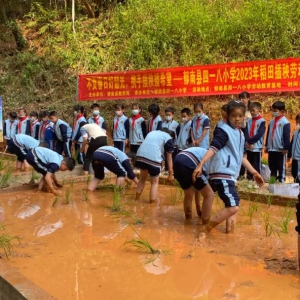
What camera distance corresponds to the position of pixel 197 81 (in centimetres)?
1148

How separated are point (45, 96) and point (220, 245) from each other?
42.4 ft

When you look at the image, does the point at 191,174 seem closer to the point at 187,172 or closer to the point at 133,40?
the point at 187,172

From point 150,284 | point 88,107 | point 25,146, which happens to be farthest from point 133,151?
point 150,284

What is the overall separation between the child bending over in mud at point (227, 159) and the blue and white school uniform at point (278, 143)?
2996 mm

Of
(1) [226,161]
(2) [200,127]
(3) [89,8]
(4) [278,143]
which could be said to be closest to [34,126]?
(2) [200,127]

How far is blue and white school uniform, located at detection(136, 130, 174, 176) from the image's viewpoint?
6.20 m

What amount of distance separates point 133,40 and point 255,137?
904 cm

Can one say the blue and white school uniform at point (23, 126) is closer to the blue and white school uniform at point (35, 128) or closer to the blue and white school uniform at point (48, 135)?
the blue and white school uniform at point (35, 128)

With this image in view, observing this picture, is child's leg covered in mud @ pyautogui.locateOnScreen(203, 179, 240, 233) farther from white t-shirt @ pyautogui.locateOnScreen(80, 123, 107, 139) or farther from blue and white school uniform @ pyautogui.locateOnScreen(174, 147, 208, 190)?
white t-shirt @ pyautogui.locateOnScreen(80, 123, 107, 139)

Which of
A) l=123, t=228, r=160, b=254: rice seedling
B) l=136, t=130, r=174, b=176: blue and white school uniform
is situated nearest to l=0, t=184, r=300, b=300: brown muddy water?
l=123, t=228, r=160, b=254: rice seedling

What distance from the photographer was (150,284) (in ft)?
10.8

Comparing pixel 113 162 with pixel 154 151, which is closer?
pixel 154 151

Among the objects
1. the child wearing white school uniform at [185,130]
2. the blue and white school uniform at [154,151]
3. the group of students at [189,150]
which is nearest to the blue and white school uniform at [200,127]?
the group of students at [189,150]

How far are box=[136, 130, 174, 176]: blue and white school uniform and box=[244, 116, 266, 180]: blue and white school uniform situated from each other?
6.29 ft
